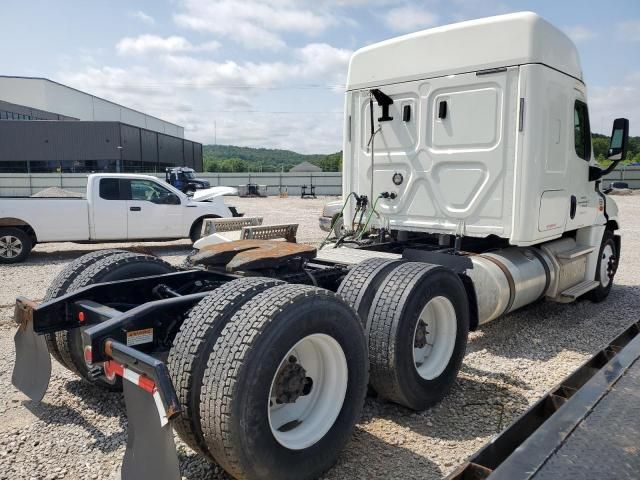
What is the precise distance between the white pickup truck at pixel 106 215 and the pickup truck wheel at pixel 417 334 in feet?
28.7

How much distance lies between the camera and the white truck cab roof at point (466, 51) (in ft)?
16.4

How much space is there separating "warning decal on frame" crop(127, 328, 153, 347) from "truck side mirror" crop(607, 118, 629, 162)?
563cm

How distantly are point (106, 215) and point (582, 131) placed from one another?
899 centimetres

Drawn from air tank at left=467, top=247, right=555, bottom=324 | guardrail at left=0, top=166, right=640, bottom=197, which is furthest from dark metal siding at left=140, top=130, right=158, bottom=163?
air tank at left=467, top=247, right=555, bottom=324

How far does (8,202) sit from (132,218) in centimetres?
232

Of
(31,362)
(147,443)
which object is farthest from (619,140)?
(31,362)

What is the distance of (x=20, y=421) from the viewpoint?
141 inches

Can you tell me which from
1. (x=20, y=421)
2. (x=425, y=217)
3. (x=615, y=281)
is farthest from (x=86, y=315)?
(x=615, y=281)

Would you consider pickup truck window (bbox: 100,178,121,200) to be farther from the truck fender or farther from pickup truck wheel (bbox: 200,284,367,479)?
pickup truck wheel (bbox: 200,284,367,479)

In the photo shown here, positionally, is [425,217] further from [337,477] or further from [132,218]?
[132,218]

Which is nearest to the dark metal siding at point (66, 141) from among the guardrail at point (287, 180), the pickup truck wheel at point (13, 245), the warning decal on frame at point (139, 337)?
the guardrail at point (287, 180)

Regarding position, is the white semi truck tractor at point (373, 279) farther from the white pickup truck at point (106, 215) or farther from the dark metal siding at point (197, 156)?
the dark metal siding at point (197, 156)

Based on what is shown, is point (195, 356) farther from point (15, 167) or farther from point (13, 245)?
point (15, 167)

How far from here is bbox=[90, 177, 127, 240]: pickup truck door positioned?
35.9 ft
